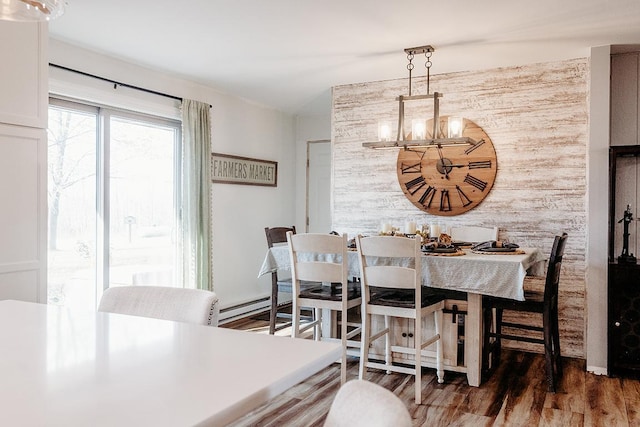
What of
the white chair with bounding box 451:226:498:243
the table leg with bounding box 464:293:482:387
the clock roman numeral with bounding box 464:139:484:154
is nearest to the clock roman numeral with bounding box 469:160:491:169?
the clock roman numeral with bounding box 464:139:484:154

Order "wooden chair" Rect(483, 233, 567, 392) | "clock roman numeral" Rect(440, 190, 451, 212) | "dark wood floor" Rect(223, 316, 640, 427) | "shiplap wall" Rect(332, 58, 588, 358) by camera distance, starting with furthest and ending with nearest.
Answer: "clock roman numeral" Rect(440, 190, 451, 212)
"shiplap wall" Rect(332, 58, 588, 358)
"wooden chair" Rect(483, 233, 567, 392)
"dark wood floor" Rect(223, 316, 640, 427)

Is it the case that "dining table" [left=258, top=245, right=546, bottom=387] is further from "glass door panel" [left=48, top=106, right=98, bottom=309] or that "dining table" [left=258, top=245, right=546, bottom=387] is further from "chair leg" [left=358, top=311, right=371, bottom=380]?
"glass door panel" [left=48, top=106, right=98, bottom=309]

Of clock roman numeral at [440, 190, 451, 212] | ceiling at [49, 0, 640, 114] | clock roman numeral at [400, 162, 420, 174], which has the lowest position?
clock roman numeral at [440, 190, 451, 212]

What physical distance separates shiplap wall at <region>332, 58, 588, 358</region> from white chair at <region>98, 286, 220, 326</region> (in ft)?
10.6

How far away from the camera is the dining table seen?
10.4 feet

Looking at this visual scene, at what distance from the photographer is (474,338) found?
11.1 ft

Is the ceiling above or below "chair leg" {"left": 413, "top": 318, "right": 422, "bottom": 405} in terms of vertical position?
above

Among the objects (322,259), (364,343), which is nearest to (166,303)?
(364,343)

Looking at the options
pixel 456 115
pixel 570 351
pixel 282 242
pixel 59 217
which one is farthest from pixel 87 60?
pixel 570 351

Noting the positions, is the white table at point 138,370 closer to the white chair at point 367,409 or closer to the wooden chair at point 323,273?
the white chair at point 367,409

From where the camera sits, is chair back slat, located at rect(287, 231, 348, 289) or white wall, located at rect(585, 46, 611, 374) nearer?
chair back slat, located at rect(287, 231, 348, 289)

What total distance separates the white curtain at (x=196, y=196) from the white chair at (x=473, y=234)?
7.45ft

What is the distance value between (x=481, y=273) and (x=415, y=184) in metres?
1.76

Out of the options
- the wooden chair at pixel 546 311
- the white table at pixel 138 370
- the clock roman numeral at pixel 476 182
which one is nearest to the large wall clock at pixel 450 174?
the clock roman numeral at pixel 476 182
